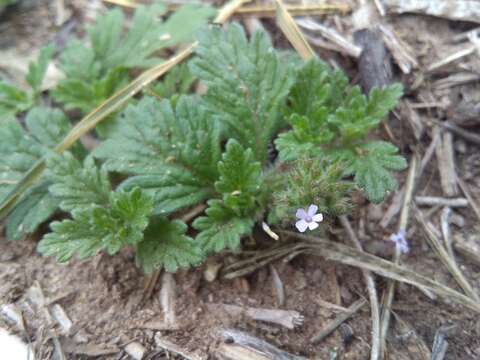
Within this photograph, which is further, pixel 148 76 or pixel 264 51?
pixel 148 76

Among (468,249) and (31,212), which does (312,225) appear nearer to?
(468,249)

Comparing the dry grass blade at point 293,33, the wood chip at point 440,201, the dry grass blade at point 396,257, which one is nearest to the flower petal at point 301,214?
the dry grass blade at point 396,257

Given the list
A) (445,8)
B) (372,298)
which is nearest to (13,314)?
(372,298)

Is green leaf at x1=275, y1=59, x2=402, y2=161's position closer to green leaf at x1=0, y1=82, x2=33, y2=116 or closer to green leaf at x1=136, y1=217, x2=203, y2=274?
green leaf at x1=136, y1=217, x2=203, y2=274

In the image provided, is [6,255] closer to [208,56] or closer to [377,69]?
[208,56]

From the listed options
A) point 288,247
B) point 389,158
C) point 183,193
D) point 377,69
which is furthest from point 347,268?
point 377,69

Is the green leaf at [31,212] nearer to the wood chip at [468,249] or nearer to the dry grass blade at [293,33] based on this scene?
the dry grass blade at [293,33]
